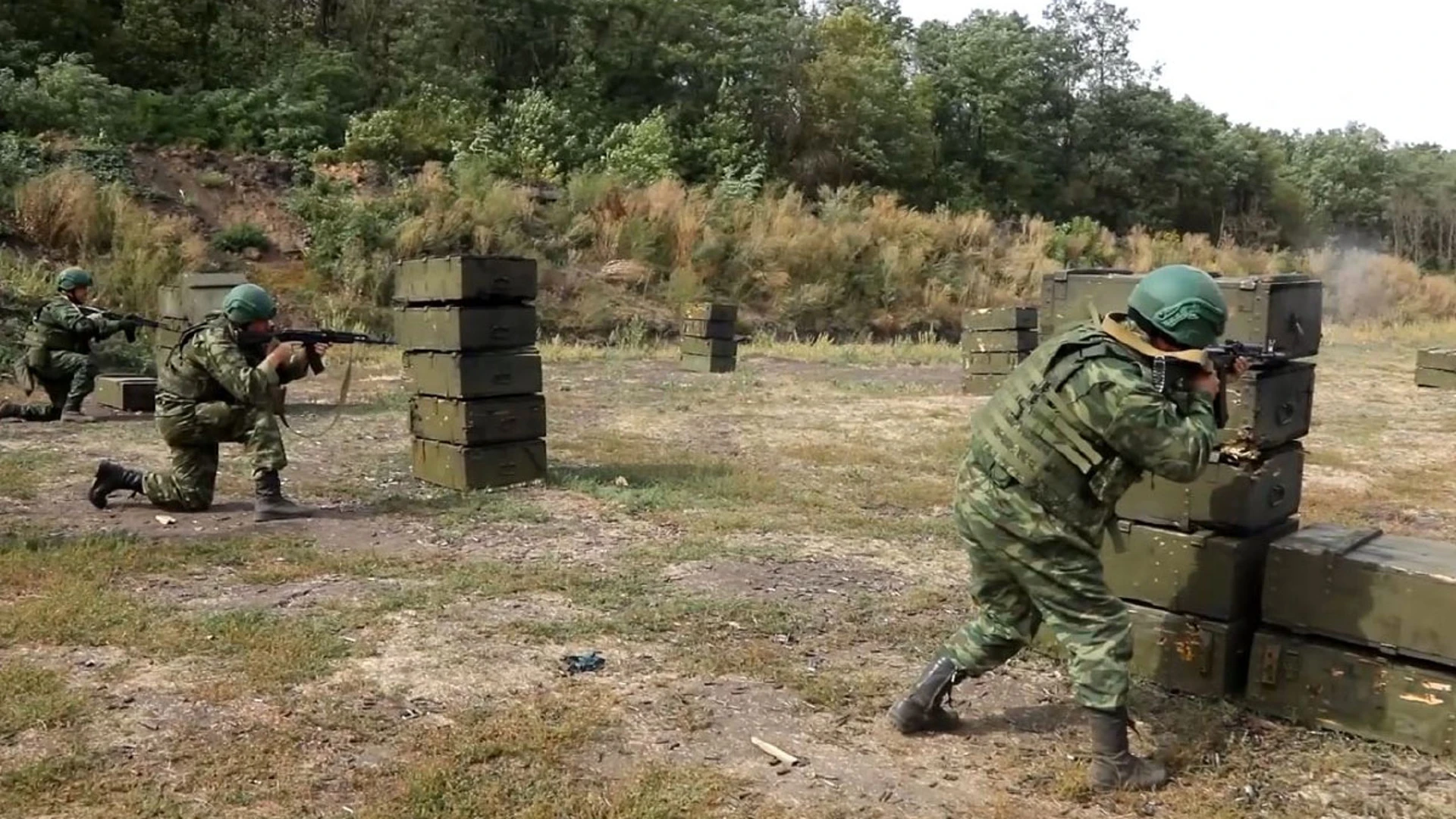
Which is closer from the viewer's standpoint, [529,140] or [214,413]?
[214,413]

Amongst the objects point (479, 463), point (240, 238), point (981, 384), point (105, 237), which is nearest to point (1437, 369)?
point (981, 384)

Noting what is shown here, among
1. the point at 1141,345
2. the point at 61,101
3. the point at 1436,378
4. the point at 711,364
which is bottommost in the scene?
the point at 711,364

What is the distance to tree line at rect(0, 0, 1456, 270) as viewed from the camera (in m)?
25.0

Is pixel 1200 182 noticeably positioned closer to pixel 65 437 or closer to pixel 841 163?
pixel 841 163

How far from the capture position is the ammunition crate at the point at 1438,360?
1734 cm

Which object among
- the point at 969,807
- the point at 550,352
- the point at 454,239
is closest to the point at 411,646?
the point at 969,807

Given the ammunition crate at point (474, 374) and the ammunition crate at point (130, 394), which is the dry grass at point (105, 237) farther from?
the ammunition crate at point (474, 374)

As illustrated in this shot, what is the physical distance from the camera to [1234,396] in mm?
4707

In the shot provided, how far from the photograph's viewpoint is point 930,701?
452 centimetres

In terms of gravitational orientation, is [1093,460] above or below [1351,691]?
above

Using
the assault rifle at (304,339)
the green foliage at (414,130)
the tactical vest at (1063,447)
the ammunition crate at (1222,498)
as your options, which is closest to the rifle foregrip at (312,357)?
the assault rifle at (304,339)

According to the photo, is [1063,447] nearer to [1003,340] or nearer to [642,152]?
[1003,340]

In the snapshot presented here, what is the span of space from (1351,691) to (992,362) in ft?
37.4

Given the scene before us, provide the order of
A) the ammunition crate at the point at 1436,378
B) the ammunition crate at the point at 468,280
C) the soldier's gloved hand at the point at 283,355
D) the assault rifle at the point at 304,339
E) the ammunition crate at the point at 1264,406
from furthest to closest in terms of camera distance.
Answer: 1. the ammunition crate at the point at 1436,378
2. the ammunition crate at the point at 468,280
3. the assault rifle at the point at 304,339
4. the soldier's gloved hand at the point at 283,355
5. the ammunition crate at the point at 1264,406
